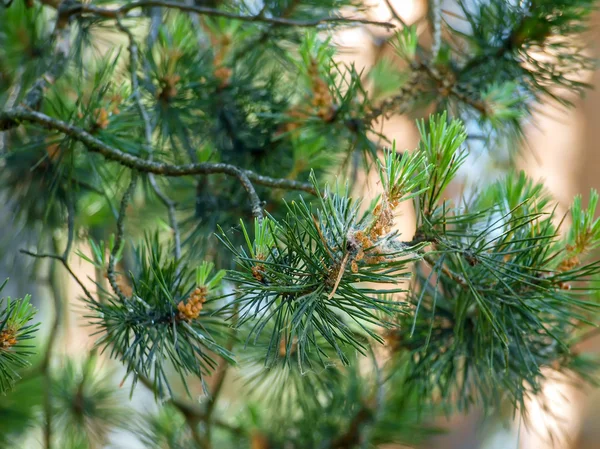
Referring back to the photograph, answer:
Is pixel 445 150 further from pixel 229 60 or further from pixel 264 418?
pixel 264 418

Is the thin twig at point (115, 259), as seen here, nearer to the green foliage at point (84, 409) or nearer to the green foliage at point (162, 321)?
the green foliage at point (162, 321)

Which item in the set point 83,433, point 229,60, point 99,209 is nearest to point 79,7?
point 229,60

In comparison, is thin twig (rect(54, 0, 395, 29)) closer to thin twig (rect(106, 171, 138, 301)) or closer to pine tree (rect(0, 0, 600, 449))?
pine tree (rect(0, 0, 600, 449))

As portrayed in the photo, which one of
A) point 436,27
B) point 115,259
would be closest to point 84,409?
point 115,259

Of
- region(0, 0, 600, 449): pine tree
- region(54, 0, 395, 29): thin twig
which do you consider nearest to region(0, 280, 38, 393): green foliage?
region(0, 0, 600, 449): pine tree

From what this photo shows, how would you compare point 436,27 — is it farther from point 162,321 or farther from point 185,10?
point 162,321

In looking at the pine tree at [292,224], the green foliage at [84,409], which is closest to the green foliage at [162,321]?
the pine tree at [292,224]

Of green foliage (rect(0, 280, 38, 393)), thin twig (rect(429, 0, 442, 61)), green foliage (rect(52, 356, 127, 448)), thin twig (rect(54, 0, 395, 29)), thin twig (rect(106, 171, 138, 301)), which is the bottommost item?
green foliage (rect(52, 356, 127, 448))
